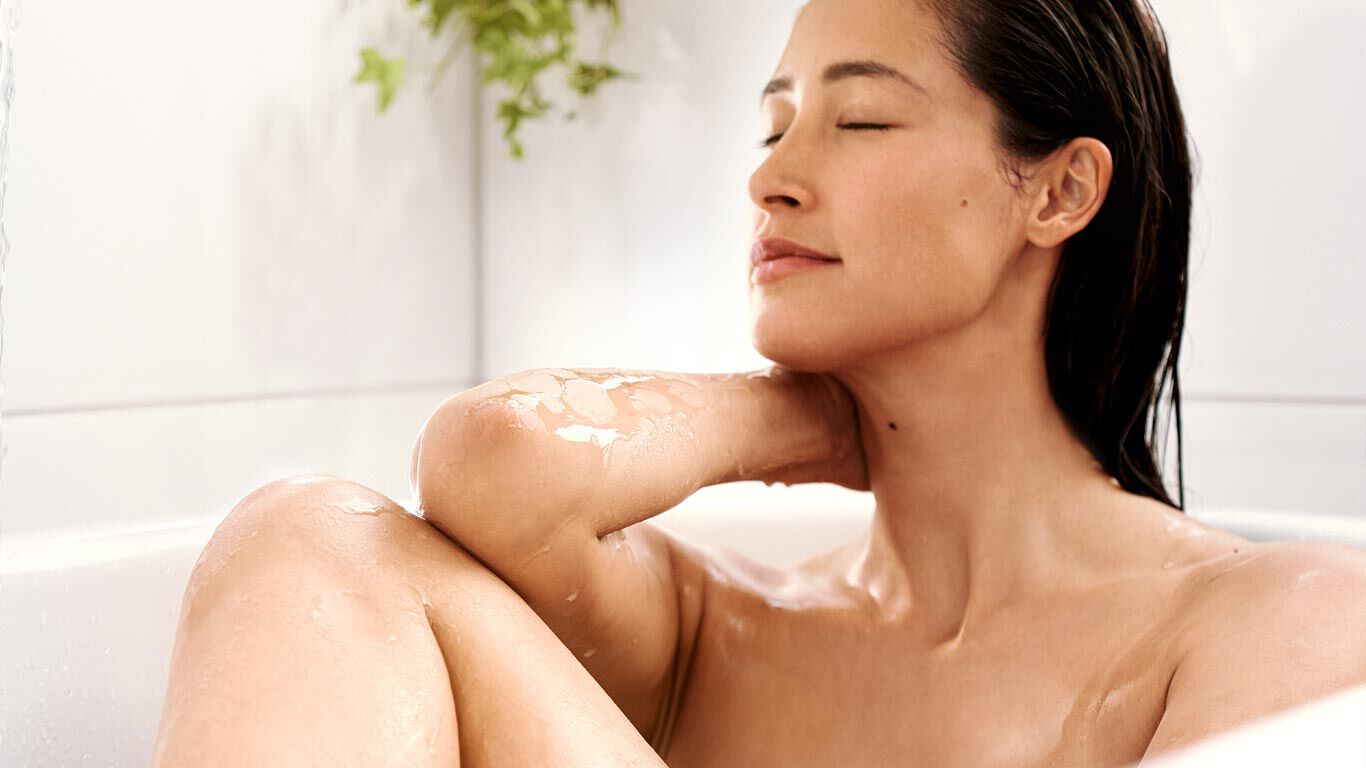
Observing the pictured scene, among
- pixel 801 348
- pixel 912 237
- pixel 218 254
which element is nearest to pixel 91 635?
pixel 801 348

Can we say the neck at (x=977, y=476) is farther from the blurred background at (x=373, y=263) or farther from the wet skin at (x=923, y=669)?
the blurred background at (x=373, y=263)

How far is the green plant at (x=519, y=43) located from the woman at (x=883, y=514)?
3.35 feet

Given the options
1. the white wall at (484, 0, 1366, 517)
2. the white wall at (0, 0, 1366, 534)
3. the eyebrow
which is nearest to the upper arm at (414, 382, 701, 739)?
the eyebrow

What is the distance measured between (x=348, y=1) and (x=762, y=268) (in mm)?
1198

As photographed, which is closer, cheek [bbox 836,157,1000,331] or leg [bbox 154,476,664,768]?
leg [bbox 154,476,664,768]

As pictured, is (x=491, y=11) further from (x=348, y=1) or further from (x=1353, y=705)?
(x=1353, y=705)

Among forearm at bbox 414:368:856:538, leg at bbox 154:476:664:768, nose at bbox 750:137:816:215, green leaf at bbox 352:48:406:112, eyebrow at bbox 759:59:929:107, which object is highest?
green leaf at bbox 352:48:406:112

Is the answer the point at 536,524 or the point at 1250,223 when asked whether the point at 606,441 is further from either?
the point at 1250,223

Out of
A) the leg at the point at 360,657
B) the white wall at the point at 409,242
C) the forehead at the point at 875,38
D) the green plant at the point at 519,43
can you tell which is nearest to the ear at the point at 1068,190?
the forehead at the point at 875,38

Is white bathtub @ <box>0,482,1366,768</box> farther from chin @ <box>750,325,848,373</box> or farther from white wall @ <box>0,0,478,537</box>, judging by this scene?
chin @ <box>750,325,848,373</box>

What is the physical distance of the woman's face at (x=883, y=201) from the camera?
2.80 feet

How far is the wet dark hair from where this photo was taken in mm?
875

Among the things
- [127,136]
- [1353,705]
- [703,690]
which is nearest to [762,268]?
[703,690]

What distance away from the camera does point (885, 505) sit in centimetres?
96
